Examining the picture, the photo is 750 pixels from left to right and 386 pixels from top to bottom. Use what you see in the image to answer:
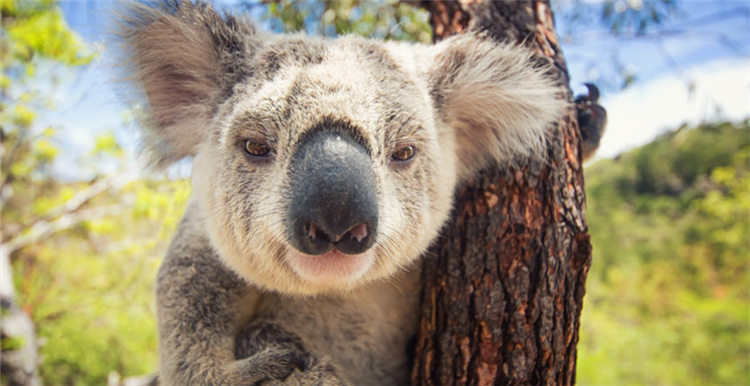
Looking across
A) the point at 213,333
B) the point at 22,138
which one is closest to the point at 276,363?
the point at 213,333

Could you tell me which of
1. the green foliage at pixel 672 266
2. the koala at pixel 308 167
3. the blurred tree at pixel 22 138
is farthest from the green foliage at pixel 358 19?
the green foliage at pixel 672 266

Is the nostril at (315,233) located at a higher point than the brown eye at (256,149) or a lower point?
lower

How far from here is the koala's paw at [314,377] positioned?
5.10 feet

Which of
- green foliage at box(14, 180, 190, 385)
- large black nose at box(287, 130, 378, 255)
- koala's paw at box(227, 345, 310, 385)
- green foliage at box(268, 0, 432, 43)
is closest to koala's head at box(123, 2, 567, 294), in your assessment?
large black nose at box(287, 130, 378, 255)

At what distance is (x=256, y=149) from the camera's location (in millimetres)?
1379

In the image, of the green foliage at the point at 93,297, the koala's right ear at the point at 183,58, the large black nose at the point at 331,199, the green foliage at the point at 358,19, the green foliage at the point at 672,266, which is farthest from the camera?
the green foliage at the point at 672,266

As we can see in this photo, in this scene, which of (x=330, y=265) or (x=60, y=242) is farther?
(x=60, y=242)

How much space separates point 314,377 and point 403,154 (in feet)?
2.88

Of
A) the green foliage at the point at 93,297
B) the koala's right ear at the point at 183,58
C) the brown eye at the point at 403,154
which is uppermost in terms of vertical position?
the koala's right ear at the point at 183,58

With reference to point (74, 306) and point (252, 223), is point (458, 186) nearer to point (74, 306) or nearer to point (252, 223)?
point (252, 223)

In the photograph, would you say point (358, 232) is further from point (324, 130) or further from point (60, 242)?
point (60, 242)

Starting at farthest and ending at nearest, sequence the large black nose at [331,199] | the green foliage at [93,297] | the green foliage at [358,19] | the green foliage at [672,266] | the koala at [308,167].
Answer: the green foliage at [672,266] < the green foliage at [93,297] < the green foliage at [358,19] < the koala at [308,167] < the large black nose at [331,199]

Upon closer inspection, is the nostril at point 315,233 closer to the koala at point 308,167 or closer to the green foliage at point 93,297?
the koala at point 308,167

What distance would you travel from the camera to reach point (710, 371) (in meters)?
13.5
